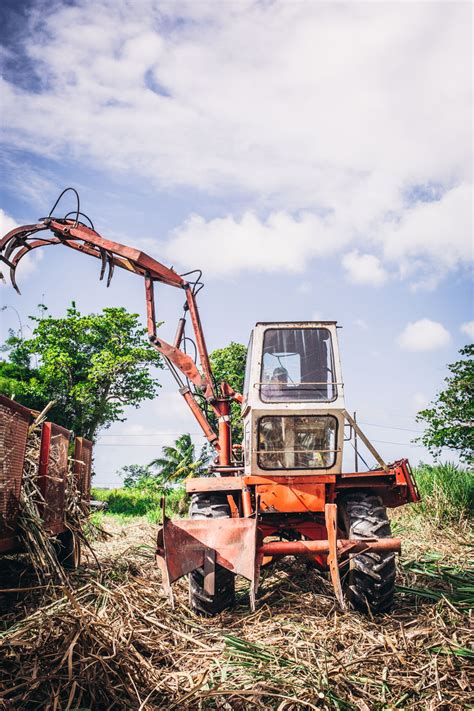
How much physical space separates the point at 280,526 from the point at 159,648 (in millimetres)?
2361

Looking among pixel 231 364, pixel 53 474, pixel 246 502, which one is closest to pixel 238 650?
pixel 246 502

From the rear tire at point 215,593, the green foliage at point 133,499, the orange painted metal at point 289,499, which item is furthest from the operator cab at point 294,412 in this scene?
the green foliage at point 133,499

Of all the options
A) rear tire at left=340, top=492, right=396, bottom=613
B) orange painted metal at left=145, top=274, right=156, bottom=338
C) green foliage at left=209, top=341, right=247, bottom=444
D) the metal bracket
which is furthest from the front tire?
green foliage at left=209, top=341, right=247, bottom=444

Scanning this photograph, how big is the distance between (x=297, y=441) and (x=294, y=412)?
353 mm

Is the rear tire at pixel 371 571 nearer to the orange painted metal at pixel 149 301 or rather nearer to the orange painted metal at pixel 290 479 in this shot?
the orange painted metal at pixel 290 479

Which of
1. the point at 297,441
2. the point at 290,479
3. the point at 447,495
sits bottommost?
the point at 447,495

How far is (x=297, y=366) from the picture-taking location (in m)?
6.40

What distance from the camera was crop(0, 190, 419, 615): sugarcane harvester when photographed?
5.32 m

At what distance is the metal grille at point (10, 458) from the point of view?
445cm

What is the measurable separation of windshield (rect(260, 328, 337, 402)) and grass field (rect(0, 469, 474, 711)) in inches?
85.6

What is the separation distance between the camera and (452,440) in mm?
16844

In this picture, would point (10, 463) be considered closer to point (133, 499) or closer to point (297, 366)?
point (297, 366)

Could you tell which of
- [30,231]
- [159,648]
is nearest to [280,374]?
[159,648]

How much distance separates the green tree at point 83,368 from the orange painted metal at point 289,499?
75.8 feet
